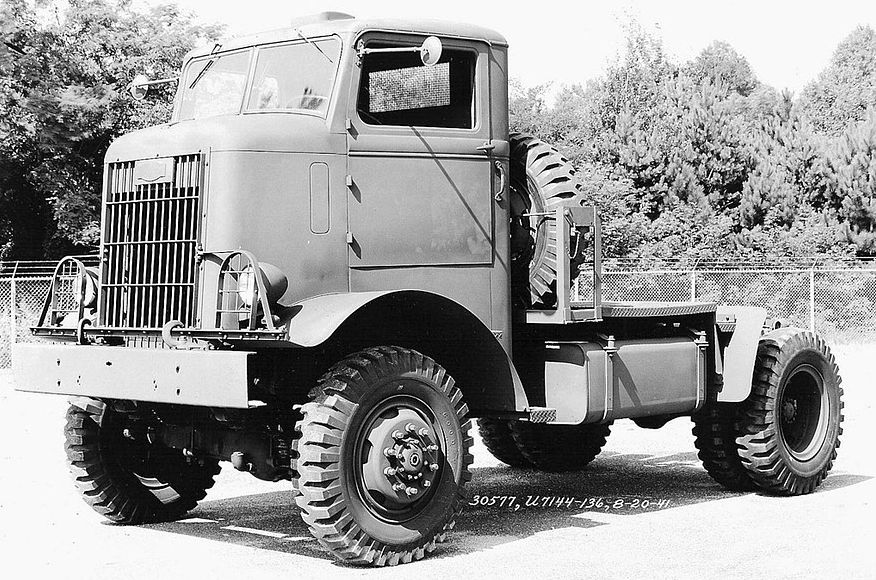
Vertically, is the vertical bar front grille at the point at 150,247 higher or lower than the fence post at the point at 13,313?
higher

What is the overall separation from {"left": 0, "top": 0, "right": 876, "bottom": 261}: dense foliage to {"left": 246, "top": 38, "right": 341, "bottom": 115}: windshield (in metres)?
20.3

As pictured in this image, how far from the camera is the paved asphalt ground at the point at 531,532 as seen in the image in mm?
7184

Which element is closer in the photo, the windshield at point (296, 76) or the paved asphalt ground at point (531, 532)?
the paved asphalt ground at point (531, 532)

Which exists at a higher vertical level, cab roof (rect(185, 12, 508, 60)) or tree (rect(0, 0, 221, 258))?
tree (rect(0, 0, 221, 258))

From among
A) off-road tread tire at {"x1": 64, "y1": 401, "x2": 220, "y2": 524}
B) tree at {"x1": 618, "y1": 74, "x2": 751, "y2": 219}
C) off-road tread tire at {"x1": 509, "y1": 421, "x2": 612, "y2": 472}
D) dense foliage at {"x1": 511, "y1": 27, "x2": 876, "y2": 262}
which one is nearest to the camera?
off-road tread tire at {"x1": 64, "y1": 401, "x2": 220, "y2": 524}

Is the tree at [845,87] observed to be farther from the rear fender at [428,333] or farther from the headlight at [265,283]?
the headlight at [265,283]

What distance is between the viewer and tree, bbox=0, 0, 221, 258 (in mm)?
30062

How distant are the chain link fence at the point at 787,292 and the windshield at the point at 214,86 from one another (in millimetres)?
16722

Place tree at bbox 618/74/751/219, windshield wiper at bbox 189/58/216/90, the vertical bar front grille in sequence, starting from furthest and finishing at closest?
tree at bbox 618/74/751/219
windshield wiper at bbox 189/58/216/90
the vertical bar front grille

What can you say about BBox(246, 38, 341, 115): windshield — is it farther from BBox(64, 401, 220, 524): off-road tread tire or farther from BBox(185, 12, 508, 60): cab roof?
BBox(64, 401, 220, 524): off-road tread tire

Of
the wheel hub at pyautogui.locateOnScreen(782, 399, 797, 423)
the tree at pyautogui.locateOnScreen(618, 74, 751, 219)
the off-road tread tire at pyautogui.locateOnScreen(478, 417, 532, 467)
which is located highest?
the tree at pyautogui.locateOnScreen(618, 74, 751, 219)

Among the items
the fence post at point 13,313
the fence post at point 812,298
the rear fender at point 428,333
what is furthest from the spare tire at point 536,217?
the fence post at point 812,298

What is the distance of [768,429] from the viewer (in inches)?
389

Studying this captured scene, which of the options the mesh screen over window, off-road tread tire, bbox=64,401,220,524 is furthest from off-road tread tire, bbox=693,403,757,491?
off-road tread tire, bbox=64,401,220,524
